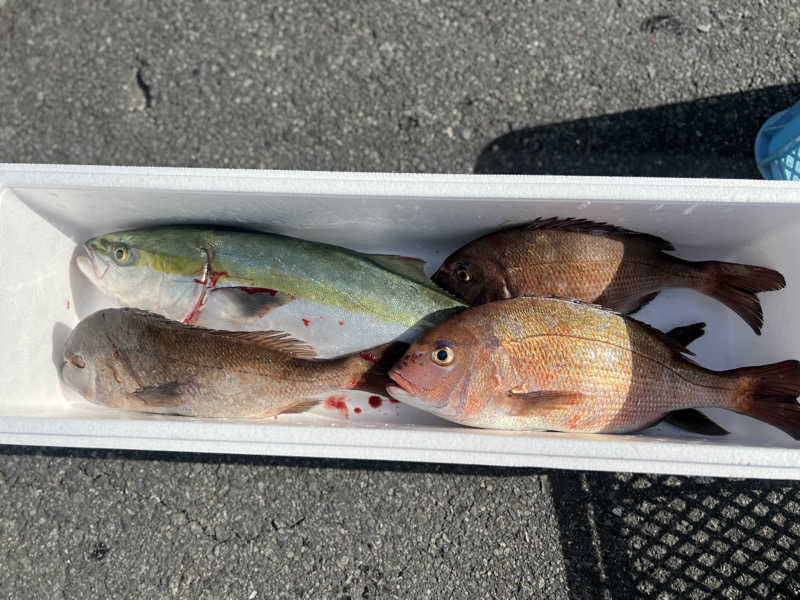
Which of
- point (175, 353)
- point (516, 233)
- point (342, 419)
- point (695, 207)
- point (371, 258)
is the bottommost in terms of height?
point (342, 419)

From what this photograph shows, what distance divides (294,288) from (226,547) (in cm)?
101

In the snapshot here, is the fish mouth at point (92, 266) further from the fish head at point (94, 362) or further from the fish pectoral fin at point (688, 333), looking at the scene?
the fish pectoral fin at point (688, 333)

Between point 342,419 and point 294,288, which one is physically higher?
point 294,288

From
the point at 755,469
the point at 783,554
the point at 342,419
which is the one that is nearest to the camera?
the point at 755,469

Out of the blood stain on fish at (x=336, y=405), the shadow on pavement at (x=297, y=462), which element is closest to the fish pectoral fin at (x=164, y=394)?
the blood stain on fish at (x=336, y=405)

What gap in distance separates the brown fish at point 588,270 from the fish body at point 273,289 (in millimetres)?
122

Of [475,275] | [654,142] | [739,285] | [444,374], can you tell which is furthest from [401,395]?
[654,142]

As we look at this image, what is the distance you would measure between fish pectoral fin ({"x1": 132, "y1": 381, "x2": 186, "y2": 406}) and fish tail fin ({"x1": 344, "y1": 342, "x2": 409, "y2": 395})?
1.43 feet

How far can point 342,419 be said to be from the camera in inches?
64.0

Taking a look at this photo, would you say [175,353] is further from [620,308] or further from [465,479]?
[620,308]

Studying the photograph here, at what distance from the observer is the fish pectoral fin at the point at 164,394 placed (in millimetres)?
1405

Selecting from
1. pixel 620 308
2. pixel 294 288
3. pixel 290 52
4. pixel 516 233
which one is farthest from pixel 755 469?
pixel 290 52

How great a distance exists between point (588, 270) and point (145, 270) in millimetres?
1231

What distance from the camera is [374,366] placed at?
4.75ft
